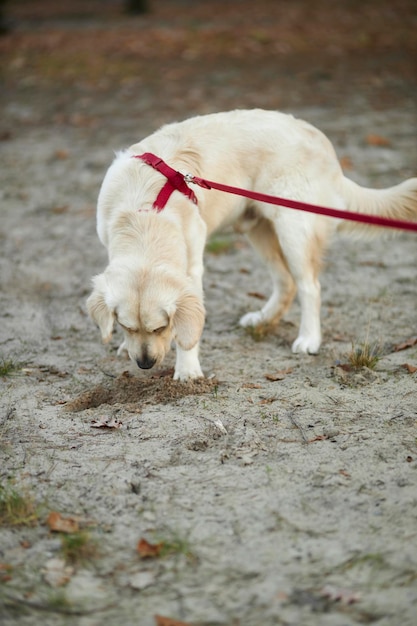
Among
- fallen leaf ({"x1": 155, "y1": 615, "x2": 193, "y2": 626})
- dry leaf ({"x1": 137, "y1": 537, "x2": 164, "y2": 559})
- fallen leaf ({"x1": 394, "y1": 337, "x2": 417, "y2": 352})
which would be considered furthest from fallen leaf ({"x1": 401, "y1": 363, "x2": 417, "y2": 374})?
fallen leaf ({"x1": 155, "y1": 615, "x2": 193, "y2": 626})

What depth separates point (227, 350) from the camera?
5.33 m

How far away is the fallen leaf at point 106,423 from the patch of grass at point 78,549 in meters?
1.03

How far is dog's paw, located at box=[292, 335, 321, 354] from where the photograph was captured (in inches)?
206

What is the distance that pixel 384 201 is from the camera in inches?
208

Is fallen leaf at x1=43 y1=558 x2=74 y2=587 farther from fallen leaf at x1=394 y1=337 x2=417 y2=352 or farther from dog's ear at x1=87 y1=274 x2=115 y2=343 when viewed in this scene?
fallen leaf at x1=394 y1=337 x2=417 y2=352

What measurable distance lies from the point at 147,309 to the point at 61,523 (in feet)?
4.15

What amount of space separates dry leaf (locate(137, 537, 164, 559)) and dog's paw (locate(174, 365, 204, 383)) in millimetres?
1606

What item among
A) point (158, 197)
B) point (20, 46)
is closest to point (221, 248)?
point (158, 197)

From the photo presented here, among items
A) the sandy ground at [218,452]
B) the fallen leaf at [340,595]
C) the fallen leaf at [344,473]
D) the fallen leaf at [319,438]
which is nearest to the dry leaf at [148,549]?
the sandy ground at [218,452]

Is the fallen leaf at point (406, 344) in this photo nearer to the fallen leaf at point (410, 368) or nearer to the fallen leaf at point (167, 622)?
the fallen leaf at point (410, 368)

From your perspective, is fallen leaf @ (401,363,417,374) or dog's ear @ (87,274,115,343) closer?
dog's ear @ (87,274,115,343)

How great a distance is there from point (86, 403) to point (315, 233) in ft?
6.64

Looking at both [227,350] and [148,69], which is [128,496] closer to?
[227,350]

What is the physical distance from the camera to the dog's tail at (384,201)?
5.22m
